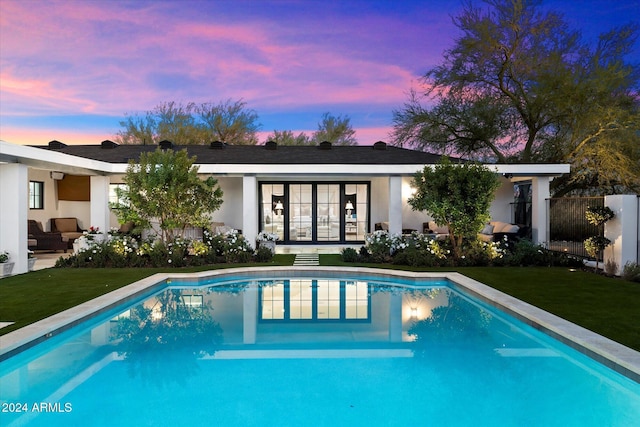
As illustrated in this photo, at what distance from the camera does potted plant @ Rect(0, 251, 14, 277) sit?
10672 mm

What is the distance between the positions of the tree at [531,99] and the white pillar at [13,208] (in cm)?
1851

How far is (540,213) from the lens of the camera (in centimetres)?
1534

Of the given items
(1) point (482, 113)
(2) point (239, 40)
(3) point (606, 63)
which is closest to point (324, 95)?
(2) point (239, 40)

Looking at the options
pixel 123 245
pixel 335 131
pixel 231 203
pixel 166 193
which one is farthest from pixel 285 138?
pixel 166 193

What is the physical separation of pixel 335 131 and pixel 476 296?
95.6 ft

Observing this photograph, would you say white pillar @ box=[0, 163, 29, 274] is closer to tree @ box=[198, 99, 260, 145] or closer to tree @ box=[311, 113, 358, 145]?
tree @ box=[198, 99, 260, 145]

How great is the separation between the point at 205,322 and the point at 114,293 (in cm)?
204

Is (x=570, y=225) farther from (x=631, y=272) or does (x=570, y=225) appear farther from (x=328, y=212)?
(x=328, y=212)

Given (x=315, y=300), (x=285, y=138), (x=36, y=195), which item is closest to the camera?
(x=315, y=300)

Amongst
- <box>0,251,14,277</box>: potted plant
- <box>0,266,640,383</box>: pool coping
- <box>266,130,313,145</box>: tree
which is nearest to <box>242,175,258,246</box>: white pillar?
<box>0,266,640,383</box>: pool coping

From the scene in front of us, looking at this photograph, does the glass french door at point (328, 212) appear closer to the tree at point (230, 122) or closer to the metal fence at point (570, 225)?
the metal fence at point (570, 225)

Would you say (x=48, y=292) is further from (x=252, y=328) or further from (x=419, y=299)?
(x=419, y=299)

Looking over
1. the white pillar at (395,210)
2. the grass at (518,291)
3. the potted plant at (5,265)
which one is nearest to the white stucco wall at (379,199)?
the white pillar at (395,210)

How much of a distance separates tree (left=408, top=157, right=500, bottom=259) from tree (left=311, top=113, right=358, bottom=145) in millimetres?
24421
